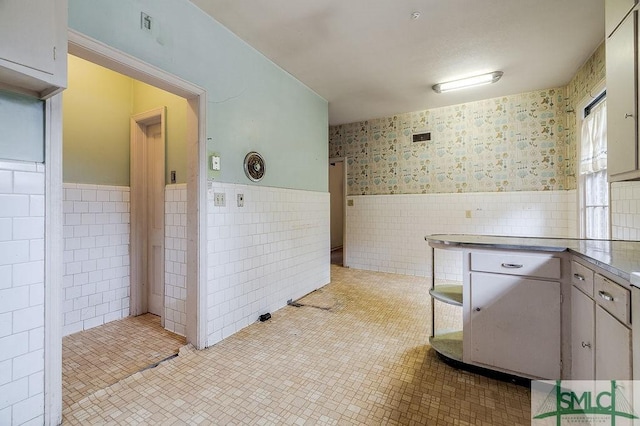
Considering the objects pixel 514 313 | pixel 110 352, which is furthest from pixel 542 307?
pixel 110 352

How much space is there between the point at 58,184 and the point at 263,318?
2.02 m

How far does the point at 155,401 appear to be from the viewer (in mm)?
1686

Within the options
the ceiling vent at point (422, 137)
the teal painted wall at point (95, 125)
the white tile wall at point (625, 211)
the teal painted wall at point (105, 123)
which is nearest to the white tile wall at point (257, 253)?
the teal painted wall at point (105, 123)

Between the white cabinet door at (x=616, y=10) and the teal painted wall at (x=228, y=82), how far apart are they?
272 centimetres

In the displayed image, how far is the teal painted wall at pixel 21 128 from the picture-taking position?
51.4 inches

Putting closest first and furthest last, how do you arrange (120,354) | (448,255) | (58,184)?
(58,184) → (120,354) → (448,255)

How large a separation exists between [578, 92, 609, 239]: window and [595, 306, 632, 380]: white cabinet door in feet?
7.15

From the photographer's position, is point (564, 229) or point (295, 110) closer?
point (295, 110)

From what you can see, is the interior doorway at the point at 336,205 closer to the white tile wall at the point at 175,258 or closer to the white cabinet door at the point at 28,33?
the white tile wall at the point at 175,258

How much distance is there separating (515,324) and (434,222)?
9.63 ft

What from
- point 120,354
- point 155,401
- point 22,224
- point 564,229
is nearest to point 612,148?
point 564,229

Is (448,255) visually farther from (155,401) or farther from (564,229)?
(155,401)

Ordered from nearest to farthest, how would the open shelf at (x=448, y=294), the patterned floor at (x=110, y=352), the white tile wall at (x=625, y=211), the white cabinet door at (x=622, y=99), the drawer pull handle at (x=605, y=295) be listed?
the drawer pull handle at (x=605, y=295)
the white cabinet door at (x=622, y=99)
the patterned floor at (x=110, y=352)
the open shelf at (x=448, y=294)
the white tile wall at (x=625, y=211)

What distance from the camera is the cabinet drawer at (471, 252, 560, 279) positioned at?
1681mm
